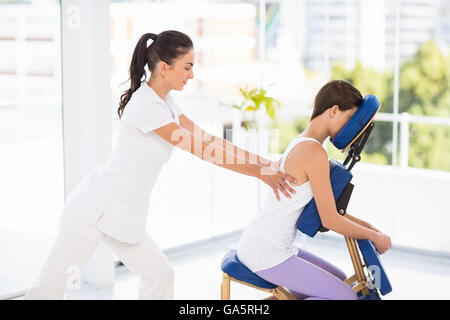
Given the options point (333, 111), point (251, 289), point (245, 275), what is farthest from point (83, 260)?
point (251, 289)

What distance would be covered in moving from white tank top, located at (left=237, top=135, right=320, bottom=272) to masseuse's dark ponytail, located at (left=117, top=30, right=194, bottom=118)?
55cm

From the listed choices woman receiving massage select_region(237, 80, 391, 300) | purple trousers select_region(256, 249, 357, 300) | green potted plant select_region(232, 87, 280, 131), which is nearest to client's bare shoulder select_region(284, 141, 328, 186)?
woman receiving massage select_region(237, 80, 391, 300)

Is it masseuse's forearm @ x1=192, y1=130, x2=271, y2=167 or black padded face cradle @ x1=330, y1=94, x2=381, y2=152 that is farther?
masseuse's forearm @ x1=192, y1=130, x2=271, y2=167

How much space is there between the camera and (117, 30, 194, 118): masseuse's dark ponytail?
256cm

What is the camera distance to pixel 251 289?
3869 millimetres

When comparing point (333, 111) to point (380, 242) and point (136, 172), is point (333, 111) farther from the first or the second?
point (136, 172)

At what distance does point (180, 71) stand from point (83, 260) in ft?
2.62

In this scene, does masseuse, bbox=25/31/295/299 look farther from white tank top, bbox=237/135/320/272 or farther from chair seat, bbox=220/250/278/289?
chair seat, bbox=220/250/278/289

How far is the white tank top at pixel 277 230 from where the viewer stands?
2.55 metres

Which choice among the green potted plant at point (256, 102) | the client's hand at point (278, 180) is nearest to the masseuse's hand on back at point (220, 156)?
the client's hand at point (278, 180)

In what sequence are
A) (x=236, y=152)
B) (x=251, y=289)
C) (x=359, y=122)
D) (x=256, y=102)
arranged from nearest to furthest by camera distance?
(x=359, y=122) → (x=236, y=152) → (x=251, y=289) → (x=256, y=102)

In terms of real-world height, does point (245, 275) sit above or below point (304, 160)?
below

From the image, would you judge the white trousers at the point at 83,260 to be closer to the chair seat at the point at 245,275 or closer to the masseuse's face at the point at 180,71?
the chair seat at the point at 245,275

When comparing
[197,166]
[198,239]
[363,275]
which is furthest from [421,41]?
[363,275]
